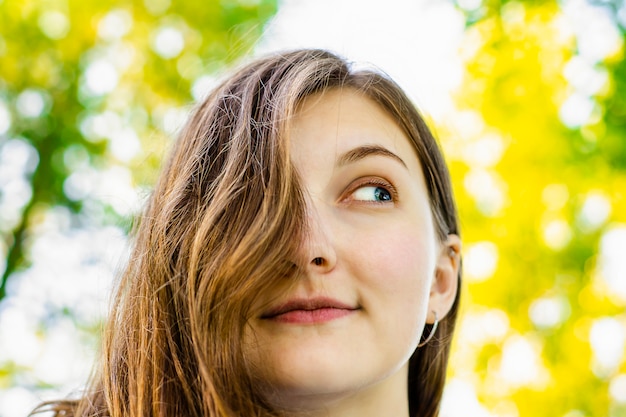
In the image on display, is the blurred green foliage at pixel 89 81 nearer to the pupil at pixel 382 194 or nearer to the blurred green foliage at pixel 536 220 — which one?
the blurred green foliage at pixel 536 220

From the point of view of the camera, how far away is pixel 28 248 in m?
6.76

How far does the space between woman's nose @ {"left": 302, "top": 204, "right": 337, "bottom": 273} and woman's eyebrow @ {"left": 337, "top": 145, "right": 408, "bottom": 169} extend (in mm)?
196

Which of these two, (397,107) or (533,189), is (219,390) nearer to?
(397,107)

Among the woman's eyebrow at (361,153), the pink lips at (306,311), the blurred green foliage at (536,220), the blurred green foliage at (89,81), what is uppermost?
the blurred green foliage at (89,81)

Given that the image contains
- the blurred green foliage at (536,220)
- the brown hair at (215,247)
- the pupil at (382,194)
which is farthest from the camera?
the blurred green foliage at (536,220)

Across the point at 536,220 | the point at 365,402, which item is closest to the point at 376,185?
the point at 365,402

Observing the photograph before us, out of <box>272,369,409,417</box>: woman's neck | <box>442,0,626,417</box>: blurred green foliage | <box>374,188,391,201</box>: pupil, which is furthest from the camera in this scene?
<box>442,0,626,417</box>: blurred green foliage

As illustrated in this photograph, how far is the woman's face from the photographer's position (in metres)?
1.58

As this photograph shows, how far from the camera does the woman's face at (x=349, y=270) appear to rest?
158 centimetres

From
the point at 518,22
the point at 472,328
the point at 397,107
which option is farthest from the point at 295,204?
the point at 472,328

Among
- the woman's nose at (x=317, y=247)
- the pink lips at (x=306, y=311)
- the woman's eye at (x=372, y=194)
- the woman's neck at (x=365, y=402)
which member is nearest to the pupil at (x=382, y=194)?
the woman's eye at (x=372, y=194)

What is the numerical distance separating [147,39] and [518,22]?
3318mm

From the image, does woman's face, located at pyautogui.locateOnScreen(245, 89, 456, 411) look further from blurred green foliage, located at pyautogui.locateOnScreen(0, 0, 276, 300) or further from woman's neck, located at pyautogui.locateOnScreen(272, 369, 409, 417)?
blurred green foliage, located at pyautogui.locateOnScreen(0, 0, 276, 300)

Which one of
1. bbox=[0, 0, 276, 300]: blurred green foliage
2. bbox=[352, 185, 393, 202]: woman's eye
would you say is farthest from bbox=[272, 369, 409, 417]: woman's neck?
A: bbox=[0, 0, 276, 300]: blurred green foliage
